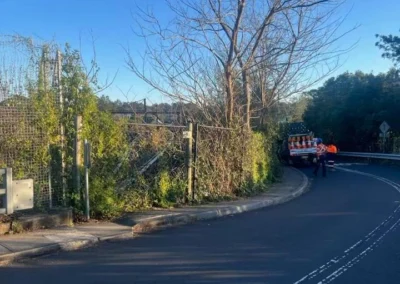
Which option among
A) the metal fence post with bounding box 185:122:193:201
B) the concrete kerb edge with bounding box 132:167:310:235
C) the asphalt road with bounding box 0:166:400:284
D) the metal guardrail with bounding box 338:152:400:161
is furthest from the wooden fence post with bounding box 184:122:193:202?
the metal guardrail with bounding box 338:152:400:161

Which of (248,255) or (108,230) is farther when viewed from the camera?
(108,230)

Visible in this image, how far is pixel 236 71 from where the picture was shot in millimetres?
15688

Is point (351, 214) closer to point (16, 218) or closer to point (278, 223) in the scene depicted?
point (278, 223)

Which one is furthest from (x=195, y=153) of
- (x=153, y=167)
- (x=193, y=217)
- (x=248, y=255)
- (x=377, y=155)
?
(x=377, y=155)

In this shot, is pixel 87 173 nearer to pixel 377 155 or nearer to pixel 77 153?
pixel 77 153

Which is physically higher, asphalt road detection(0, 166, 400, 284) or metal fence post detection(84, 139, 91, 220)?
metal fence post detection(84, 139, 91, 220)

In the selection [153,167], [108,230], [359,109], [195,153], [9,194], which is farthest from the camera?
[359,109]

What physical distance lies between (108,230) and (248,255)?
295 centimetres

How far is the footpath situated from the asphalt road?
0.28m

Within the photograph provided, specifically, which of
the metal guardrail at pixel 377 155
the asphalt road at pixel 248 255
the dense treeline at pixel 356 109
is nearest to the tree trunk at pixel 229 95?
the asphalt road at pixel 248 255

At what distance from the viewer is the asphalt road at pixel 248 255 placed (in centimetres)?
601

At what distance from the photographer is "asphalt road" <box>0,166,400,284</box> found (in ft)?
19.7

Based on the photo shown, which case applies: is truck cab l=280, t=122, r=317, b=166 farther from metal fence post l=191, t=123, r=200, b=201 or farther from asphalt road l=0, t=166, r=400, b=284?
asphalt road l=0, t=166, r=400, b=284

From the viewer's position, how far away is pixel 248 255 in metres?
7.09
